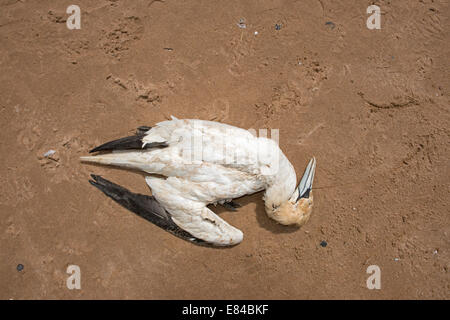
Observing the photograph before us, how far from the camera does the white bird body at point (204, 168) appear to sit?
343 centimetres

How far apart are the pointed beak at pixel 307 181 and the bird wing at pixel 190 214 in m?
0.93

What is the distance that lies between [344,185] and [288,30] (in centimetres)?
214

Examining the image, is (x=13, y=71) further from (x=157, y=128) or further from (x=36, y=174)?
(x=157, y=128)

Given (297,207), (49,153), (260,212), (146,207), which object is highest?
(49,153)

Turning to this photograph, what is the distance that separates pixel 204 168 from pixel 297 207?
122cm

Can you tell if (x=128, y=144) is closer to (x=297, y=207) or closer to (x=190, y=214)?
(x=190, y=214)

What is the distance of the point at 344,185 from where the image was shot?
4.01 meters

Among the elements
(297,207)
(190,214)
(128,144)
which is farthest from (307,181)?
(128,144)

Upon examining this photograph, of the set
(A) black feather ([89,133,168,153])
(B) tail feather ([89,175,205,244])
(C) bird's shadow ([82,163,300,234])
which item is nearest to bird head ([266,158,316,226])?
(C) bird's shadow ([82,163,300,234])

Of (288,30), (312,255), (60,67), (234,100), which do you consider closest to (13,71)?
(60,67)

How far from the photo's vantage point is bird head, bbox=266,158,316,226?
3.69m

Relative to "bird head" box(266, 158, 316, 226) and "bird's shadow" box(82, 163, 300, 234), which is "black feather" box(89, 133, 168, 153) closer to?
"bird's shadow" box(82, 163, 300, 234)

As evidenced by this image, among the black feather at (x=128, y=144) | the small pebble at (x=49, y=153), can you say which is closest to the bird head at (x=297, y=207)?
the black feather at (x=128, y=144)

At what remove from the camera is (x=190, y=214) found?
3531 millimetres
